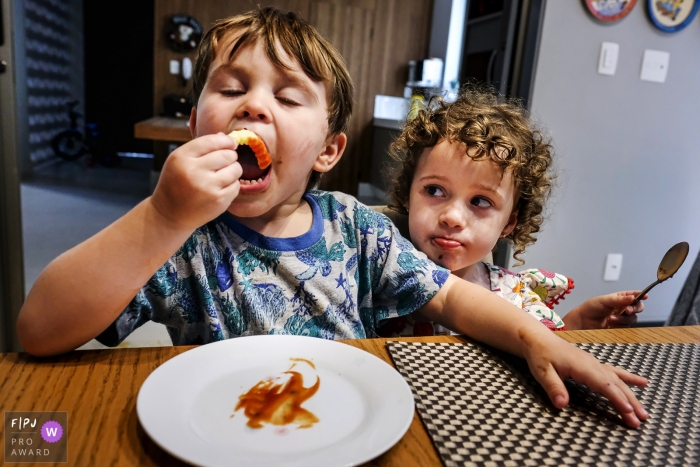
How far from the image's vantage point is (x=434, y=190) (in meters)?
1.10

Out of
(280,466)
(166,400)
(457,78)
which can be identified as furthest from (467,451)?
(457,78)

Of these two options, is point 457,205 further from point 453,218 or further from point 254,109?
point 254,109

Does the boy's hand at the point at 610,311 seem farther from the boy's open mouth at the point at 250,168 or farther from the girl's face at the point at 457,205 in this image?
the boy's open mouth at the point at 250,168

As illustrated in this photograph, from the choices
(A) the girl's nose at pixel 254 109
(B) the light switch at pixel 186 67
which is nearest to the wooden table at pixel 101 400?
(A) the girl's nose at pixel 254 109

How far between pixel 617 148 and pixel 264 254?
89.6 inches

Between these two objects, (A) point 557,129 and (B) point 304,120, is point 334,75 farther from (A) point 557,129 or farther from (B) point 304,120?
(A) point 557,129

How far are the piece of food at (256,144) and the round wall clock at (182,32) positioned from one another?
14.9ft

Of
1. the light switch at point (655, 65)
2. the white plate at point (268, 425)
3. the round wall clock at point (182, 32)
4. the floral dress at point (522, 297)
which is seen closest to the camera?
the white plate at point (268, 425)

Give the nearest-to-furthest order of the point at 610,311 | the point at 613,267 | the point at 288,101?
1. the point at 288,101
2. the point at 610,311
3. the point at 613,267

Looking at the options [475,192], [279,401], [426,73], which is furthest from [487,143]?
[426,73]

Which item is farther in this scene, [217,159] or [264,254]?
[264,254]

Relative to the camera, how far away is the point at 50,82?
6910mm

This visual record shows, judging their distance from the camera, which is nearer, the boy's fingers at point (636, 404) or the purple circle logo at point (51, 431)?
the purple circle logo at point (51, 431)

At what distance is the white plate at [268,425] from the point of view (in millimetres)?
458
